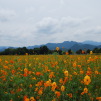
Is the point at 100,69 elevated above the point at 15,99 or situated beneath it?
elevated above

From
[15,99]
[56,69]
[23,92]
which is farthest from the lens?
[56,69]

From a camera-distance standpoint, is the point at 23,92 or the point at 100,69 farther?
the point at 100,69

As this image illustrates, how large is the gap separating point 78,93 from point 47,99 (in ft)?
2.87

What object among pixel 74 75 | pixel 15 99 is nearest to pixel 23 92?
pixel 15 99

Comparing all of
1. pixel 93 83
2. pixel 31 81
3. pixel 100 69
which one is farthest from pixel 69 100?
pixel 100 69

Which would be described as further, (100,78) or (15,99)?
(100,78)

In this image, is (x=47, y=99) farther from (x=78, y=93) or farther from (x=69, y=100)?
(x=78, y=93)

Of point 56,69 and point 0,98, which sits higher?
point 56,69

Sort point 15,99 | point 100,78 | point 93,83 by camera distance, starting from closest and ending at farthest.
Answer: point 15,99, point 93,83, point 100,78

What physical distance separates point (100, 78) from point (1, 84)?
2.29 metres

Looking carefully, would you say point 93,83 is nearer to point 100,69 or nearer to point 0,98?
point 100,69

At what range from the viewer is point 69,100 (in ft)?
10.4

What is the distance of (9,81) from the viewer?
4.26 metres

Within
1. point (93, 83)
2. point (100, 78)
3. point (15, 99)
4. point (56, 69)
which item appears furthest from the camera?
point (56, 69)
